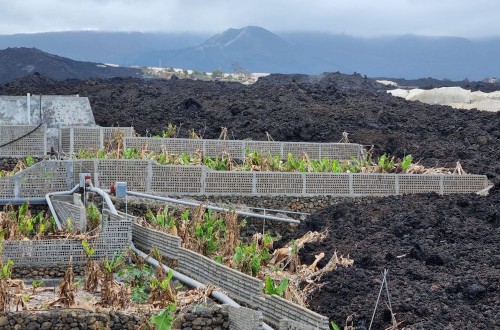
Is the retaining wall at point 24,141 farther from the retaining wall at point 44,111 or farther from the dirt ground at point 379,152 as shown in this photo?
the dirt ground at point 379,152

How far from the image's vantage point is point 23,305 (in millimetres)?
18125

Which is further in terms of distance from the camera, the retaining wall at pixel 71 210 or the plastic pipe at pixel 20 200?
the plastic pipe at pixel 20 200

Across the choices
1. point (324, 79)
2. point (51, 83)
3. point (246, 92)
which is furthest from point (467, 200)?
point (324, 79)

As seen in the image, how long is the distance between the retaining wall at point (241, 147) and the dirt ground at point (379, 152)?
6.10 ft

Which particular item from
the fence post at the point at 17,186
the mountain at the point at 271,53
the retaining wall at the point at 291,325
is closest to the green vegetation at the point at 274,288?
the retaining wall at the point at 291,325

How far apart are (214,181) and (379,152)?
691 centimetres

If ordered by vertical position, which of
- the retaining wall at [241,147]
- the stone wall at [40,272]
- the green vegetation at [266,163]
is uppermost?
the retaining wall at [241,147]

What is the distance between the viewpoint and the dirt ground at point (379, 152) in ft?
60.3

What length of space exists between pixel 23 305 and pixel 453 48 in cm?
11829

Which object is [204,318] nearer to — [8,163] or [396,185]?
[396,185]

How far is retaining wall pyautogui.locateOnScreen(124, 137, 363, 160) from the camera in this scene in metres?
30.2

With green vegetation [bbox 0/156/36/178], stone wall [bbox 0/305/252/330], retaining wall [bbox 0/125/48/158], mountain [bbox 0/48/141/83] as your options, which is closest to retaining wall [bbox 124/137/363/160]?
retaining wall [bbox 0/125/48/158]

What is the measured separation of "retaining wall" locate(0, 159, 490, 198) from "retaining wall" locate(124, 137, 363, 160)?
98.7 inches

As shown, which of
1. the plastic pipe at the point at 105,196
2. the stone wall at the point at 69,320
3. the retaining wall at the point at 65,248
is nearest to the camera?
the stone wall at the point at 69,320
